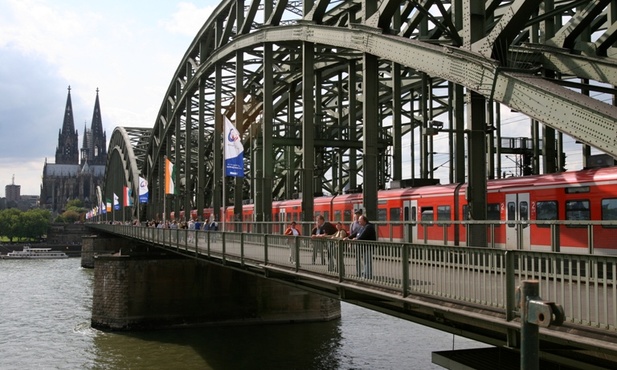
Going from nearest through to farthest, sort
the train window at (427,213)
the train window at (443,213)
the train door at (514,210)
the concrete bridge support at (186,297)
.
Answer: the train door at (514,210) → the train window at (443,213) → the train window at (427,213) → the concrete bridge support at (186,297)

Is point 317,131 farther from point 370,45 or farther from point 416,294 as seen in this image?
point 416,294

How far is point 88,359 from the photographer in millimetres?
31312

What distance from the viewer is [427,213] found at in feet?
81.8

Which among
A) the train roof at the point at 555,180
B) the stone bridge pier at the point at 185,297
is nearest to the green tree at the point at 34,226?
the stone bridge pier at the point at 185,297

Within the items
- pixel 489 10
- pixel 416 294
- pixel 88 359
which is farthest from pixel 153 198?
pixel 416 294

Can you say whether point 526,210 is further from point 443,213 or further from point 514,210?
point 443,213

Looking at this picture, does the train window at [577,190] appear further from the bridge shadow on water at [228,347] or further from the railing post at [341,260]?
the bridge shadow on water at [228,347]

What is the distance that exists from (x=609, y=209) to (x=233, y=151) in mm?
17368

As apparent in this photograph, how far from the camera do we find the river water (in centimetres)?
3008

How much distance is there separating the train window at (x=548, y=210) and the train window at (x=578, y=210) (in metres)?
0.38

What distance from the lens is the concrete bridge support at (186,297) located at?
39.1 meters

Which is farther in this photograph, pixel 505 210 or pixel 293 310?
pixel 293 310

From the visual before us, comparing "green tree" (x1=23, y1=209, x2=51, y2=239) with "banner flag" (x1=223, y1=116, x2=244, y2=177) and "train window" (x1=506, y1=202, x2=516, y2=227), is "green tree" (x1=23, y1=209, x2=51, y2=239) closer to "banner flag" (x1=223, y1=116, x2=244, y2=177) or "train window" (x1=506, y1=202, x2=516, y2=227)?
"banner flag" (x1=223, y1=116, x2=244, y2=177)

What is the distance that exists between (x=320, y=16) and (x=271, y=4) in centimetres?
776
